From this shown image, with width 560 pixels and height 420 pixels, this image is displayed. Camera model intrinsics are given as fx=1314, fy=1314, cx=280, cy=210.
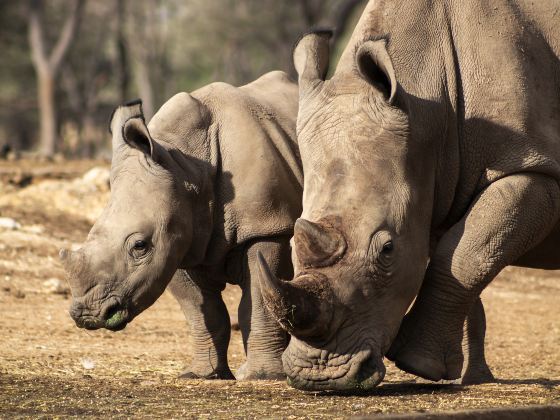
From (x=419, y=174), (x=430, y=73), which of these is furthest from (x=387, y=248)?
(x=430, y=73)

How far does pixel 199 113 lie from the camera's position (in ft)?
28.9

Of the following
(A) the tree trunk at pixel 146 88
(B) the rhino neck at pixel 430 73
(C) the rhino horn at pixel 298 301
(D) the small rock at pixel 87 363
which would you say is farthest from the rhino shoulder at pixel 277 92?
(A) the tree trunk at pixel 146 88

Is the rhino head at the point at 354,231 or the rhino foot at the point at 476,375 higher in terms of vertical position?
the rhino head at the point at 354,231

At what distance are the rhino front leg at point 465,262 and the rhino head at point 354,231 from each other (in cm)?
18

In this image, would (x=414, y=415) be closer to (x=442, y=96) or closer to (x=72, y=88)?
(x=442, y=96)

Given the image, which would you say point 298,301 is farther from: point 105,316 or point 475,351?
point 475,351

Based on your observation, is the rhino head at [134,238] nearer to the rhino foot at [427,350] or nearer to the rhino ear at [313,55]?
the rhino ear at [313,55]

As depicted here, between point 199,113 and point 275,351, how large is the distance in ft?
5.48

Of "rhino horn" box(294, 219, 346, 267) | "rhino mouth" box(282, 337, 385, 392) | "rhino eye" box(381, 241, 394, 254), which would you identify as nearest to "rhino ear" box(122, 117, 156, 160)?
"rhino horn" box(294, 219, 346, 267)

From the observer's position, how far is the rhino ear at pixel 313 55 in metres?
7.43

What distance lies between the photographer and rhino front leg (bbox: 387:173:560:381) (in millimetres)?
7000

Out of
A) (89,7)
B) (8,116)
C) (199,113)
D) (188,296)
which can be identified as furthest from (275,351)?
(8,116)

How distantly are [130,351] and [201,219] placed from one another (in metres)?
2.14

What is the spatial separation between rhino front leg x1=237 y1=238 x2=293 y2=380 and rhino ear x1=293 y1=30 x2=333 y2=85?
4.47ft
